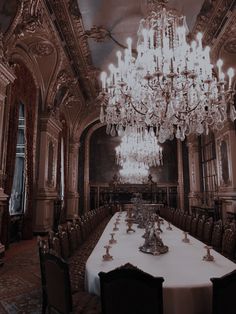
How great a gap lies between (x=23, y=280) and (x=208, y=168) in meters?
9.65

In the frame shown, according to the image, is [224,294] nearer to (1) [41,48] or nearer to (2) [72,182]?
(1) [41,48]

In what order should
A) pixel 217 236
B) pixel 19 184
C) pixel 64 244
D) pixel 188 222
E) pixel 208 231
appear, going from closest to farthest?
pixel 64 244, pixel 217 236, pixel 208 231, pixel 188 222, pixel 19 184

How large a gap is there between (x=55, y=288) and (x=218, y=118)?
4.09m

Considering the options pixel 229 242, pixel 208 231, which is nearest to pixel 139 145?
pixel 208 231

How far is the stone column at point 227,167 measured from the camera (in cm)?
803

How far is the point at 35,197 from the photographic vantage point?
7.71 metres

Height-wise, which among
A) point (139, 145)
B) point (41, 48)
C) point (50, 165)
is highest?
point (41, 48)

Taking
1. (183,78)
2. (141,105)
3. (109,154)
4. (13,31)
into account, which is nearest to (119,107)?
(141,105)

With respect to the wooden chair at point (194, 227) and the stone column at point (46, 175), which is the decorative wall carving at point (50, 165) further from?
the wooden chair at point (194, 227)

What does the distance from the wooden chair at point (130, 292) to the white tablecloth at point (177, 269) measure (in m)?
0.22

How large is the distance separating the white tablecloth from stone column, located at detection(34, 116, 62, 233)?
515cm

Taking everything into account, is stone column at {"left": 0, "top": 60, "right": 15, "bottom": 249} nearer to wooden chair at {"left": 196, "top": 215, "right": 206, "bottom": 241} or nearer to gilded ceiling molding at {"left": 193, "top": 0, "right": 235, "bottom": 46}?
wooden chair at {"left": 196, "top": 215, "right": 206, "bottom": 241}

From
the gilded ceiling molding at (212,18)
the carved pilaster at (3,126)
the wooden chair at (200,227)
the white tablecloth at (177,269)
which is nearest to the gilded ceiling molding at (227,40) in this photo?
the gilded ceiling molding at (212,18)

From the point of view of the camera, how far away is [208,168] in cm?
1138
